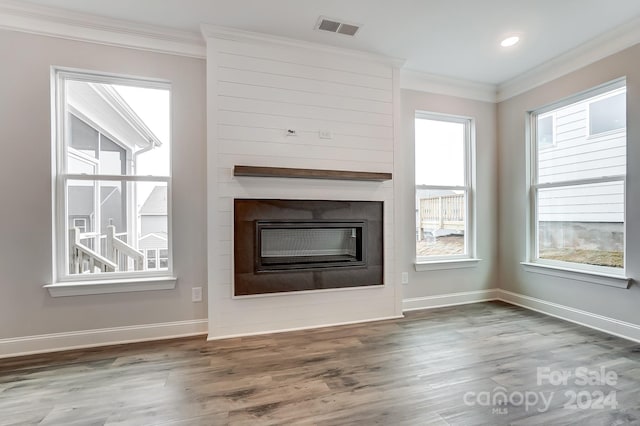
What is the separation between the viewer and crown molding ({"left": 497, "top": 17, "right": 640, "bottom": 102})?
8.96 feet

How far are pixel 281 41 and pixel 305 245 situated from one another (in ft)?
6.58

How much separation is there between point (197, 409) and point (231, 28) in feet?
9.74

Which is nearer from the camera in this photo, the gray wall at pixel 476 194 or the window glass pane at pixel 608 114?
the window glass pane at pixel 608 114

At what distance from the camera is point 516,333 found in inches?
113

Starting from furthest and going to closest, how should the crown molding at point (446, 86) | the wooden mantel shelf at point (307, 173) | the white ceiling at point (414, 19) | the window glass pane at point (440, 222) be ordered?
the window glass pane at point (440, 222) → the crown molding at point (446, 86) → the wooden mantel shelf at point (307, 173) → the white ceiling at point (414, 19)

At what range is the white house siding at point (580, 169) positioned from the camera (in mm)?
2938

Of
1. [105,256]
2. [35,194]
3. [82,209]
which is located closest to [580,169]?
[105,256]

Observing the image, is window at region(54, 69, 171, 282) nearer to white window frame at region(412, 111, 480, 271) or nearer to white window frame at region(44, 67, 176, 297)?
white window frame at region(44, 67, 176, 297)

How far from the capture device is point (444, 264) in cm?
375

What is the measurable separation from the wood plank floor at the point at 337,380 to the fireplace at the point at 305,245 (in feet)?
1.70

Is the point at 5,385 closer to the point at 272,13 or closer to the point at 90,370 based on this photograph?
the point at 90,370

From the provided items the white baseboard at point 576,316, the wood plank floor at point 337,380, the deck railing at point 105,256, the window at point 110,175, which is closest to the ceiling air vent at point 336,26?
the window at point 110,175

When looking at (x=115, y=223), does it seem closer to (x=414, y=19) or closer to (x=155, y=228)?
(x=155, y=228)

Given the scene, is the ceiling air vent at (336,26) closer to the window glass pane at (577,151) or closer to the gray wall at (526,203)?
the gray wall at (526,203)
